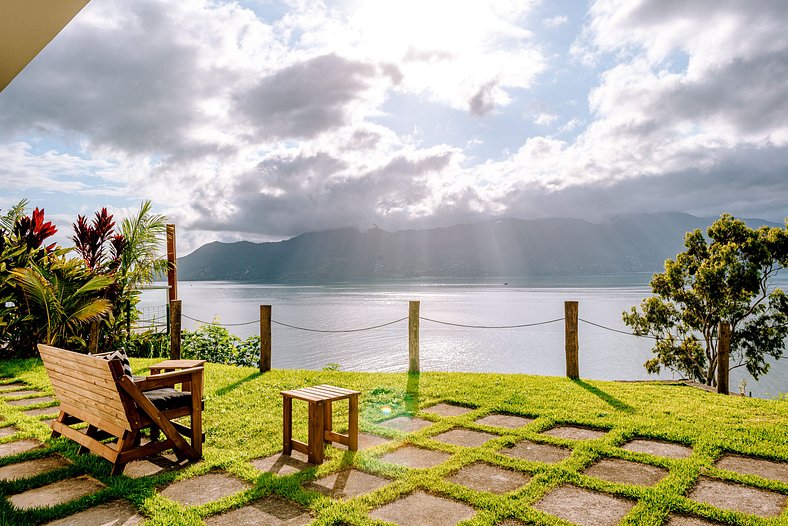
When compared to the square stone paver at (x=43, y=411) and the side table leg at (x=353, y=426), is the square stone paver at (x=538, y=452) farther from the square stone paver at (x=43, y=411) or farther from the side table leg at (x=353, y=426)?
the square stone paver at (x=43, y=411)

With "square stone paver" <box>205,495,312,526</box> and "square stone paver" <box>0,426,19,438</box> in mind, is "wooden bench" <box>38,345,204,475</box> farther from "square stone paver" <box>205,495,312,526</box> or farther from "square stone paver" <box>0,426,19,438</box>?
"square stone paver" <box>205,495,312,526</box>

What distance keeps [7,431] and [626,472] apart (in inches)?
223

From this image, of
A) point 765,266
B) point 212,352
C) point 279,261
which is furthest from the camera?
point 279,261

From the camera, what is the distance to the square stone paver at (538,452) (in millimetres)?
3992

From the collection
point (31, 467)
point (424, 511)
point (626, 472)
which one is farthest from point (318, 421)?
point (626, 472)

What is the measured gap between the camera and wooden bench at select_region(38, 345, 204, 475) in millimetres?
3529

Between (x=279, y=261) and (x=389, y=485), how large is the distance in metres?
179

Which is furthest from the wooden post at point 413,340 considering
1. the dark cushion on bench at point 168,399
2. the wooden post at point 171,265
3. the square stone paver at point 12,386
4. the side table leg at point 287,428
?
the square stone paver at point 12,386

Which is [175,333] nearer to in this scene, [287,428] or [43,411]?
[43,411]

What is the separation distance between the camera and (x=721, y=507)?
122 inches

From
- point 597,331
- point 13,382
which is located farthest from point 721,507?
point 597,331

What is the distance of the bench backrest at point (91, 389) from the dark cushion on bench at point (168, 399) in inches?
12.8

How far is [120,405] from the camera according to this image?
11.5 ft

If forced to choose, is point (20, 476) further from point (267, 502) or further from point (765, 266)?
point (765, 266)
